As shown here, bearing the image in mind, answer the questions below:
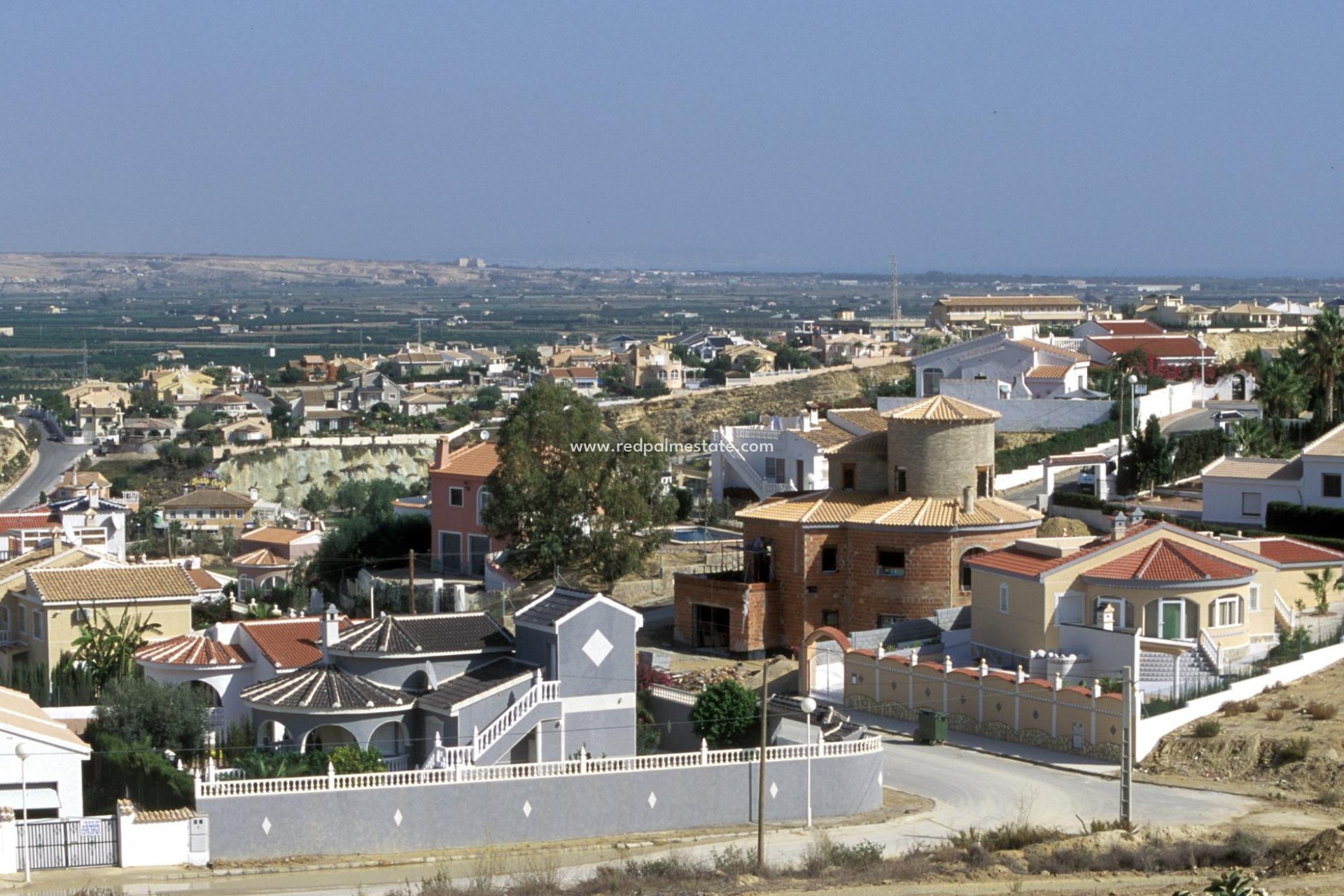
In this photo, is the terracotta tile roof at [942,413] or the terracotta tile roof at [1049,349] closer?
the terracotta tile roof at [942,413]

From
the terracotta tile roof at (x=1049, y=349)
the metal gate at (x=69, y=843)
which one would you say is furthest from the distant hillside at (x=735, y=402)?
the metal gate at (x=69, y=843)

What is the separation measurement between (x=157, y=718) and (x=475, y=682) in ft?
17.3

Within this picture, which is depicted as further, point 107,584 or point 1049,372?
point 1049,372

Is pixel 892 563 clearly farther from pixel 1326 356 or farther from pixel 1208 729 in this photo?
pixel 1326 356

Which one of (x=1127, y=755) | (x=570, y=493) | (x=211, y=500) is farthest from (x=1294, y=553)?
(x=211, y=500)

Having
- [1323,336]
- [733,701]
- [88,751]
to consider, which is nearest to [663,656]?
[733,701]

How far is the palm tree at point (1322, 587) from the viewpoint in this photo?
132 feet

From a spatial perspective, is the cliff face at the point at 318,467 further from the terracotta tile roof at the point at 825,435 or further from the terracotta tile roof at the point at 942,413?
the terracotta tile roof at the point at 942,413

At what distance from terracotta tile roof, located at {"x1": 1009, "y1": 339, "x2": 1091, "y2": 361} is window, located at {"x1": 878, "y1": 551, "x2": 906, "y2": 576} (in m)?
29.7

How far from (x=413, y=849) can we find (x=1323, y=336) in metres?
39.8

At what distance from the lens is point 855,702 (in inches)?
1532

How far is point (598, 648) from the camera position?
108 feet

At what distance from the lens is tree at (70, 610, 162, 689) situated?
39.1 meters

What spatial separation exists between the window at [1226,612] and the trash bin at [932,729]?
5494 mm
